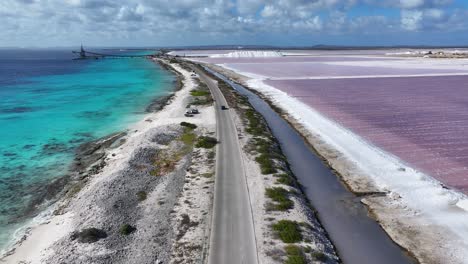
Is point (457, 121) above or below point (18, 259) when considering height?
above

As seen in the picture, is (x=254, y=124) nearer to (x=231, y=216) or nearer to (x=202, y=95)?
(x=231, y=216)

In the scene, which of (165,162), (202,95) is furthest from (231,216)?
(202,95)

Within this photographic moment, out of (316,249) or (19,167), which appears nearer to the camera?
(316,249)

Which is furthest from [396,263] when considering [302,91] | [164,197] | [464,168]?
[302,91]

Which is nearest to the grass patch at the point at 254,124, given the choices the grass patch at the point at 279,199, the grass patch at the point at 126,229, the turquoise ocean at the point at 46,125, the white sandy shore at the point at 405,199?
the white sandy shore at the point at 405,199

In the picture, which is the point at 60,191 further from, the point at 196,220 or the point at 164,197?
the point at 196,220

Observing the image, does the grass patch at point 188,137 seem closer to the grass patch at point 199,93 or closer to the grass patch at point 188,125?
the grass patch at point 188,125

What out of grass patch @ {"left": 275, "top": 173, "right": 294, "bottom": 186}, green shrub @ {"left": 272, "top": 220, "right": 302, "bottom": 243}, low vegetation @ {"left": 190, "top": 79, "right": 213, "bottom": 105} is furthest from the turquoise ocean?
grass patch @ {"left": 275, "top": 173, "right": 294, "bottom": 186}
